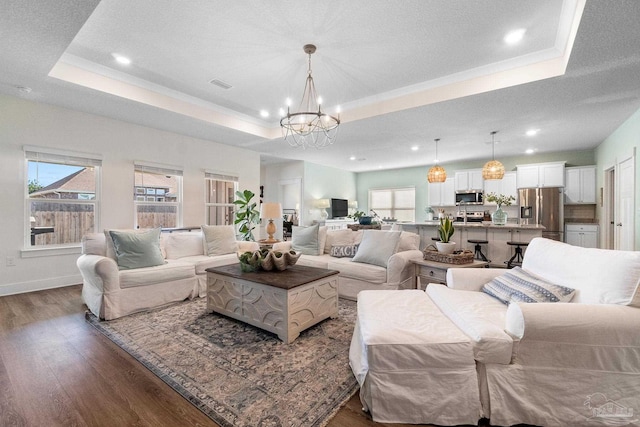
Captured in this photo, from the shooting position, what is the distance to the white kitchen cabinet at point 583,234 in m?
6.13

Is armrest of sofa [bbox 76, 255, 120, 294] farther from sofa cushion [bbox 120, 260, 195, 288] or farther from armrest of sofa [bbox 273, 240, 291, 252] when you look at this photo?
armrest of sofa [bbox 273, 240, 291, 252]

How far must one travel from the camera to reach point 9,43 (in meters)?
2.58

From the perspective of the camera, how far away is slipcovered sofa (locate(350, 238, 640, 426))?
4.63 feet

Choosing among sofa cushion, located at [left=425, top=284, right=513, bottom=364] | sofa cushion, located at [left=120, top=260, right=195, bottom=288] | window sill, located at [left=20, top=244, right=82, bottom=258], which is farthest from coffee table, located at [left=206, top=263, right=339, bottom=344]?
window sill, located at [left=20, top=244, right=82, bottom=258]

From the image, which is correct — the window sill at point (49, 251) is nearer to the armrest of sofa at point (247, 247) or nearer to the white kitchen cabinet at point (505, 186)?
the armrest of sofa at point (247, 247)

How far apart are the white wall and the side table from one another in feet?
14.7

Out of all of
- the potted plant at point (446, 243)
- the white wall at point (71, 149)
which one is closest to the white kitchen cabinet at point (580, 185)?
the potted plant at point (446, 243)

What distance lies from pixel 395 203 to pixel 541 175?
405 centimetres

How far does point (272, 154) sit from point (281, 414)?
6.23 meters

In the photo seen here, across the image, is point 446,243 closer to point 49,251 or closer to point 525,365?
point 525,365

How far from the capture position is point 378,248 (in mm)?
3570

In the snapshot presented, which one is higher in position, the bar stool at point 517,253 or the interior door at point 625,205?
the interior door at point 625,205

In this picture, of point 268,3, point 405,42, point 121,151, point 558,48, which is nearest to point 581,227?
point 558,48

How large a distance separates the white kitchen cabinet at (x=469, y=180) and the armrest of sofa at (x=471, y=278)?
6007 mm
